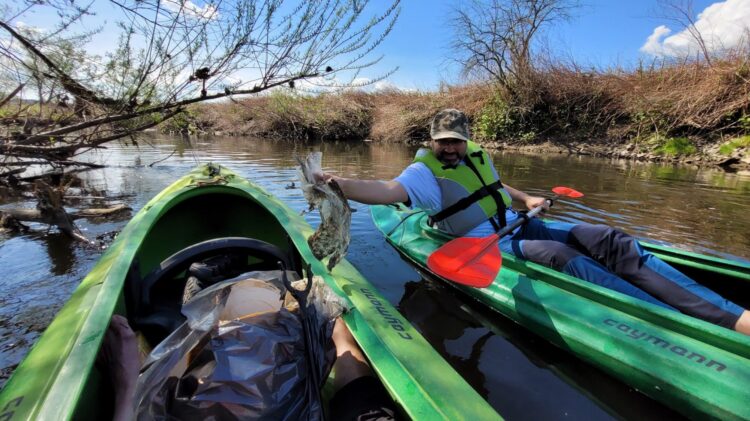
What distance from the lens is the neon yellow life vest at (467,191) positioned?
3141mm

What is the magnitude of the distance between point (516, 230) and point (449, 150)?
3.04 ft

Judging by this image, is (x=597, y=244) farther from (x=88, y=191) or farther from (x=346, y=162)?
(x=346, y=162)

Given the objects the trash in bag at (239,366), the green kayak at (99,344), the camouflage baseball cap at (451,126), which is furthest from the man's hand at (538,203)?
the trash in bag at (239,366)

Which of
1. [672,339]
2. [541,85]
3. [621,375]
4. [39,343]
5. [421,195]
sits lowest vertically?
[621,375]

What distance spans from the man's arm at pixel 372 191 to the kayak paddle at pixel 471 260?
0.62 meters

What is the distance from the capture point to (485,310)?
10.6ft

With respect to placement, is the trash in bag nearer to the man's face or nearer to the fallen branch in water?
the man's face

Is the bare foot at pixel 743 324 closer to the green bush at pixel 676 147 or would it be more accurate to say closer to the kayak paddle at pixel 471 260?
the kayak paddle at pixel 471 260

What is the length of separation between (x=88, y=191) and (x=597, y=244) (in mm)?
7287

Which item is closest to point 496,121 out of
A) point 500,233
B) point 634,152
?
point 634,152

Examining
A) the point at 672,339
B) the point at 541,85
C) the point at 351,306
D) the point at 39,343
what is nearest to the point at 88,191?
the point at 39,343

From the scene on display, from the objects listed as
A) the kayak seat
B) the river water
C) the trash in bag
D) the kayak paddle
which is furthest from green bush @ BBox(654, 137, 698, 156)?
the trash in bag

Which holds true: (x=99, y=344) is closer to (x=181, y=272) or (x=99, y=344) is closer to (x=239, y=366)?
(x=239, y=366)

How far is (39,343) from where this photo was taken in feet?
5.13
